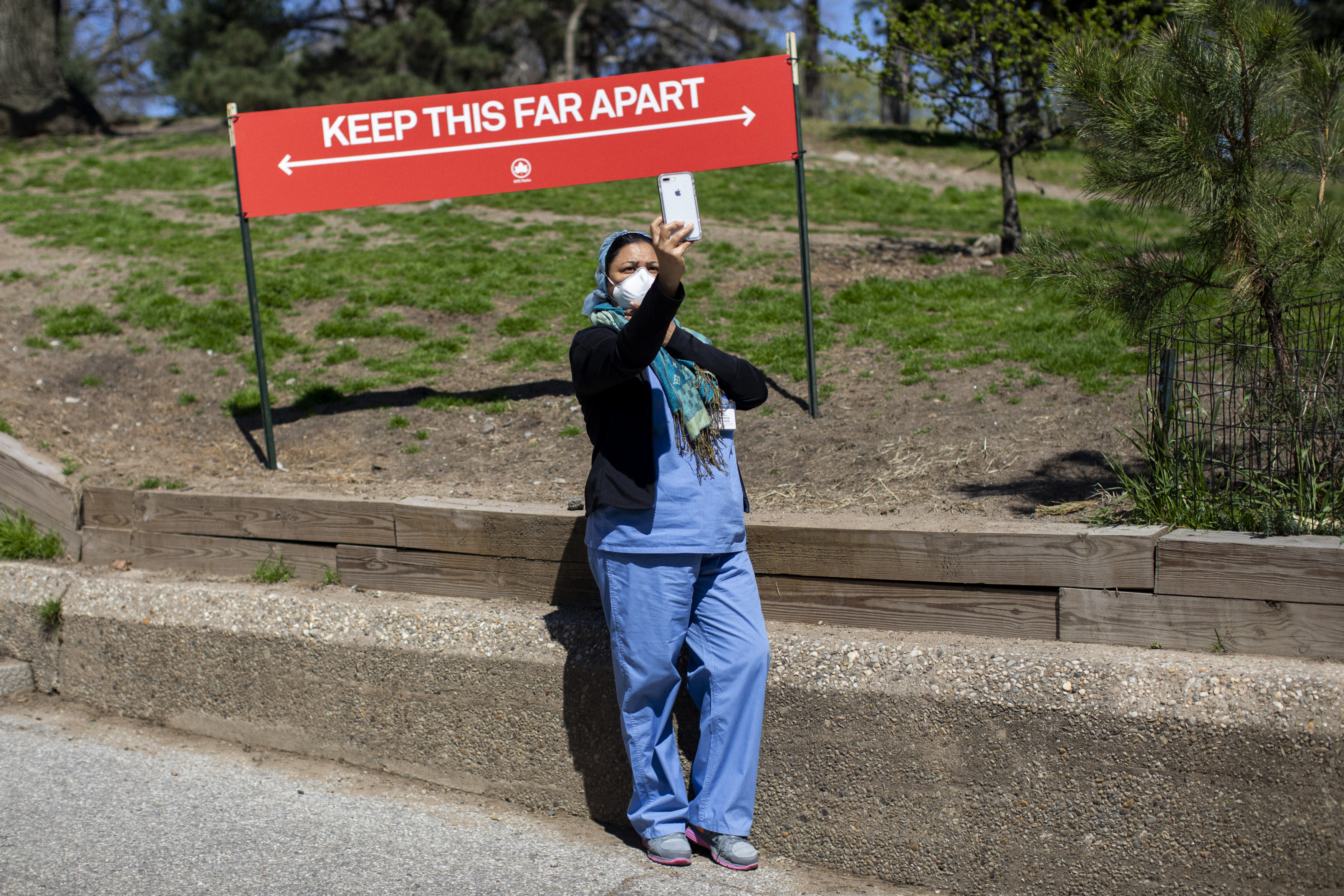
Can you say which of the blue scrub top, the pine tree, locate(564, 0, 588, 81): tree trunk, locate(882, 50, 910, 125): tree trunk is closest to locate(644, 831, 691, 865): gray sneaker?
the blue scrub top

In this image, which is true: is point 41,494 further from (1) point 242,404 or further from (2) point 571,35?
(2) point 571,35

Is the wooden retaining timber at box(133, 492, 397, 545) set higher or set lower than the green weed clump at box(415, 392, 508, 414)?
lower

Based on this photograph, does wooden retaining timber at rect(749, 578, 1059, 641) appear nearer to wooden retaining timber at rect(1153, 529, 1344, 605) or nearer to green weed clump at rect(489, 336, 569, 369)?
wooden retaining timber at rect(1153, 529, 1344, 605)

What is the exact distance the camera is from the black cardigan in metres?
2.79

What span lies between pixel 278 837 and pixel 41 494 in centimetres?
284

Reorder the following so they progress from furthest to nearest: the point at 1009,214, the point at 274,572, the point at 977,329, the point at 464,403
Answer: the point at 1009,214
the point at 977,329
the point at 464,403
the point at 274,572

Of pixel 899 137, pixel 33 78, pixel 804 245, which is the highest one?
pixel 33 78

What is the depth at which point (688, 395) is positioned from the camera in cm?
301

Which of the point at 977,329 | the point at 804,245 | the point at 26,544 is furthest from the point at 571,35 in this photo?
the point at 26,544

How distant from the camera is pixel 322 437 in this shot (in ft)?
20.7

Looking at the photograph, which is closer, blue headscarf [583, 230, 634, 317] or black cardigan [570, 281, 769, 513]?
black cardigan [570, 281, 769, 513]

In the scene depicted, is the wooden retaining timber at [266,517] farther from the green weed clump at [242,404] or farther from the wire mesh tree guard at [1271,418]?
the wire mesh tree guard at [1271,418]

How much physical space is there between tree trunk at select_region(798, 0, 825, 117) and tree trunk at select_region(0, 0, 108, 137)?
15672 mm

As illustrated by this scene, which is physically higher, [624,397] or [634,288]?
[634,288]
